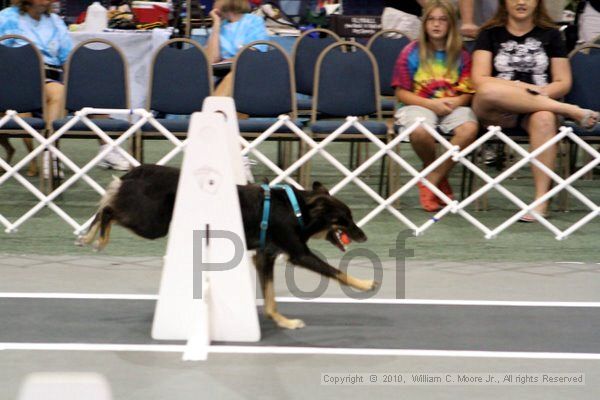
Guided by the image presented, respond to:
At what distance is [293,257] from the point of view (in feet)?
13.3

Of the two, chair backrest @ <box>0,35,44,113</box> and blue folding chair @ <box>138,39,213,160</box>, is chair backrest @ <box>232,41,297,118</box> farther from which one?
chair backrest @ <box>0,35,44,113</box>

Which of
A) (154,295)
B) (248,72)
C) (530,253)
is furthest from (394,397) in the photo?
(248,72)

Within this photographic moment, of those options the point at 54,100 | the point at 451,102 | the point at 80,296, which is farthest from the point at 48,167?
the point at 451,102

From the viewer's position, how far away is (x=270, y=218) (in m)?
4.04

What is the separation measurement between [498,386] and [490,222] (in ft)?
10.3

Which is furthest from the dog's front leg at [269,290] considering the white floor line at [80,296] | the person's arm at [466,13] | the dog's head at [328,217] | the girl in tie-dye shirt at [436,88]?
the person's arm at [466,13]

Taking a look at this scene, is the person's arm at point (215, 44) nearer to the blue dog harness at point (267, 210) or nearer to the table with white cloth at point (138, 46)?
the table with white cloth at point (138, 46)

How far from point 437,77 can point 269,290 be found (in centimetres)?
303

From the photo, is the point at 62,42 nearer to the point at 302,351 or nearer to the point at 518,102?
the point at 518,102

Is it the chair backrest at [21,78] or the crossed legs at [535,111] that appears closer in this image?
the crossed legs at [535,111]

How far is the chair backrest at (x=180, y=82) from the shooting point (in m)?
6.79

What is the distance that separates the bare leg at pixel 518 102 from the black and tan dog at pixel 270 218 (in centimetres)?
241

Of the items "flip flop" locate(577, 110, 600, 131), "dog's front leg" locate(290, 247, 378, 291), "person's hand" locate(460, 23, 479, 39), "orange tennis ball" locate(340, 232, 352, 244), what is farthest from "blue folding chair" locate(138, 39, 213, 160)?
"dog's front leg" locate(290, 247, 378, 291)

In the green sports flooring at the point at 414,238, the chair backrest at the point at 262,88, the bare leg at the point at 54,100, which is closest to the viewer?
the green sports flooring at the point at 414,238
